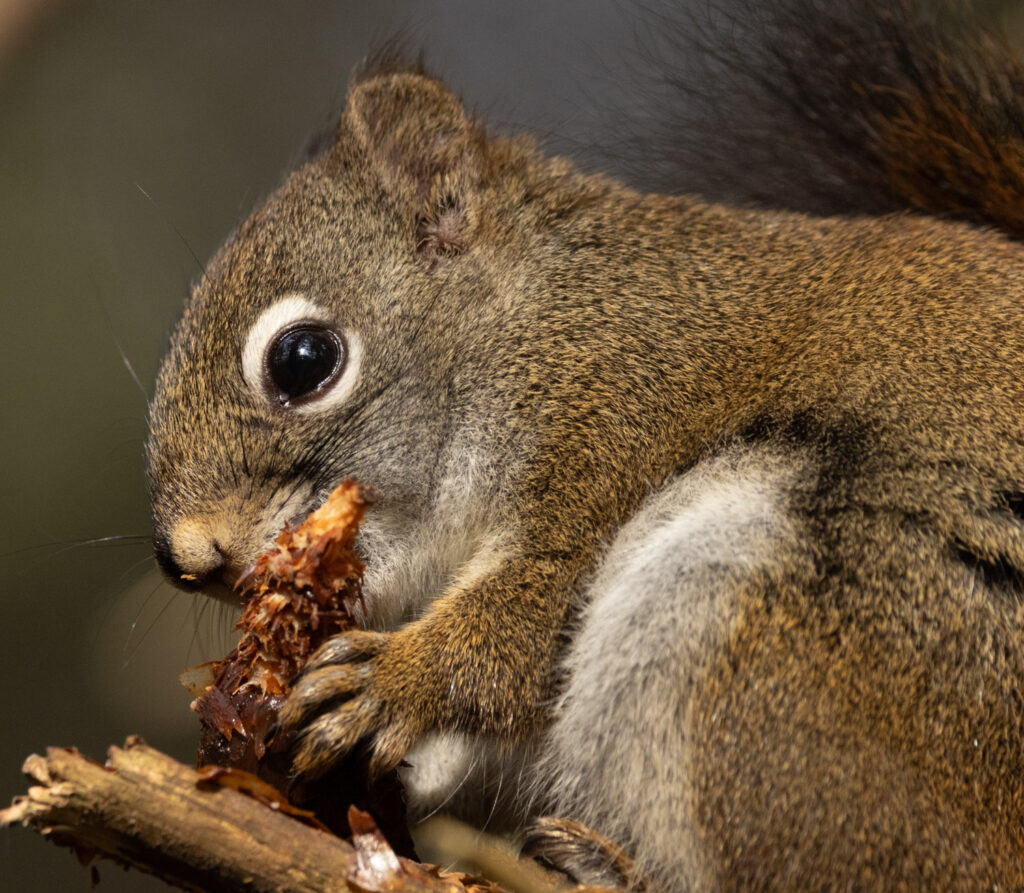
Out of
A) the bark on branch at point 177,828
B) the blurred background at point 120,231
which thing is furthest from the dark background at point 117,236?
the bark on branch at point 177,828

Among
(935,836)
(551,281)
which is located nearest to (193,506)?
(551,281)

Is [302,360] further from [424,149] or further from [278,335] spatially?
[424,149]

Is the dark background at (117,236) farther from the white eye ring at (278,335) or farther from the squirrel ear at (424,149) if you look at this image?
the white eye ring at (278,335)

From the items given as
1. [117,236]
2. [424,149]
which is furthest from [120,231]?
[424,149]

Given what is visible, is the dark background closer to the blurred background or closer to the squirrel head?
the blurred background

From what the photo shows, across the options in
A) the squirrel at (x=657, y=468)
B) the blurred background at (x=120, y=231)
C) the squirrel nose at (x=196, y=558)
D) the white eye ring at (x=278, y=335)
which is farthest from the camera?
the blurred background at (x=120, y=231)

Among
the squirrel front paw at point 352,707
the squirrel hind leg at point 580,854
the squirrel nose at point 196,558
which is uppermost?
the squirrel nose at point 196,558
